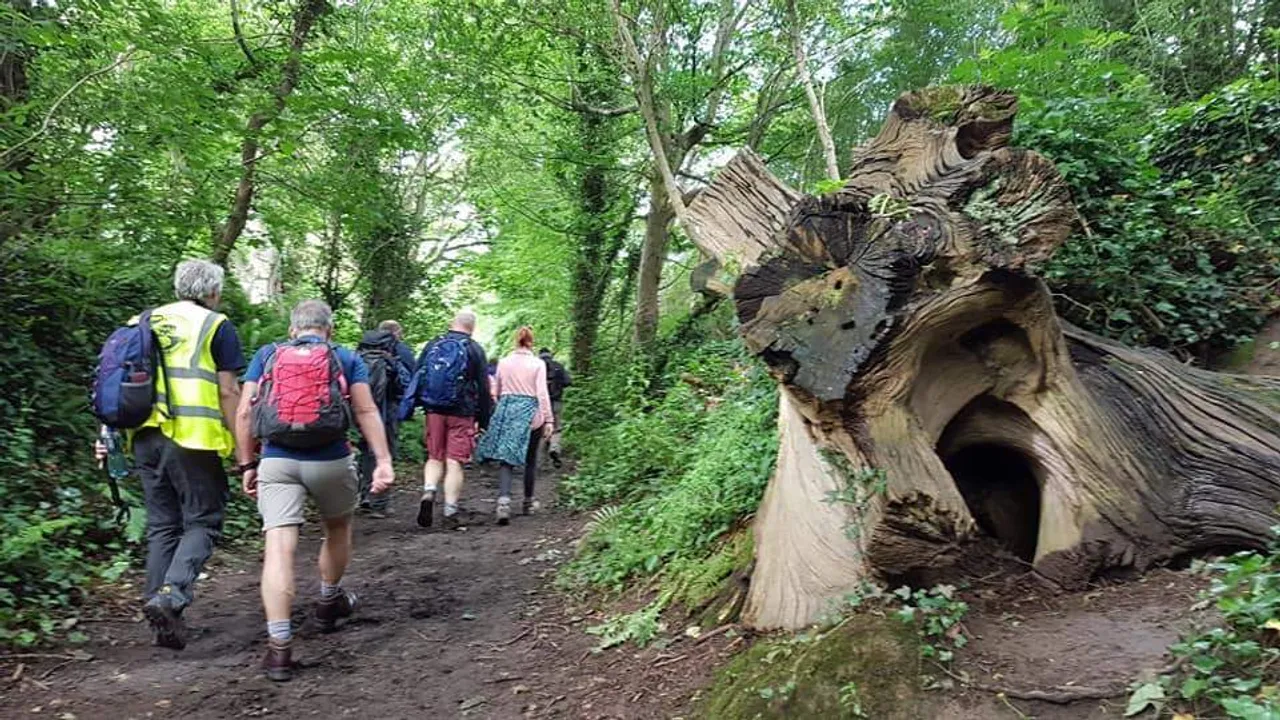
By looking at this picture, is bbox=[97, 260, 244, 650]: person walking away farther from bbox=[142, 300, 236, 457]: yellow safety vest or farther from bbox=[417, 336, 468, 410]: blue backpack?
bbox=[417, 336, 468, 410]: blue backpack

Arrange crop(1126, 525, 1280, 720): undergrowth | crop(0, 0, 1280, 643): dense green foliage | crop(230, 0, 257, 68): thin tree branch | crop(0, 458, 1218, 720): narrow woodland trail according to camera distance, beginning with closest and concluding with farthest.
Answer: crop(1126, 525, 1280, 720): undergrowth
crop(0, 458, 1218, 720): narrow woodland trail
crop(0, 0, 1280, 643): dense green foliage
crop(230, 0, 257, 68): thin tree branch

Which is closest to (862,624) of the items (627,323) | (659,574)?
(659,574)

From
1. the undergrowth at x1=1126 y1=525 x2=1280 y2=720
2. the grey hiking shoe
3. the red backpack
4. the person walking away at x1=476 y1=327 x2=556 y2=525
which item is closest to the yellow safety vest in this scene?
the red backpack

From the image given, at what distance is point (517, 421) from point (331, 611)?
11.4 ft

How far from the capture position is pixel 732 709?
332 centimetres

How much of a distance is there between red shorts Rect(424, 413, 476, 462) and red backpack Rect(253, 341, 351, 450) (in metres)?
3.30

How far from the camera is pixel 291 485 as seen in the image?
4480 millimetres

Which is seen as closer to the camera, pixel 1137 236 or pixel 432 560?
pixel 1137 236

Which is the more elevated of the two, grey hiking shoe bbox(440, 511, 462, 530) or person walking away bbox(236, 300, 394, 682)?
person walking away bbox(236, 300, 394, 682)

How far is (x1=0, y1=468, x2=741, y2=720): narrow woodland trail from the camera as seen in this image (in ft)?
12.8

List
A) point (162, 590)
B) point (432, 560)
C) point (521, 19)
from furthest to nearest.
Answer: point (521, 19), point (432, 560), point (162, 590)

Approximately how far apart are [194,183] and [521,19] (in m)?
6.37

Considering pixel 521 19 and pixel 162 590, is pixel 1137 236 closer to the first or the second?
pixel 162 590

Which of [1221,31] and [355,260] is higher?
[1221,31]
